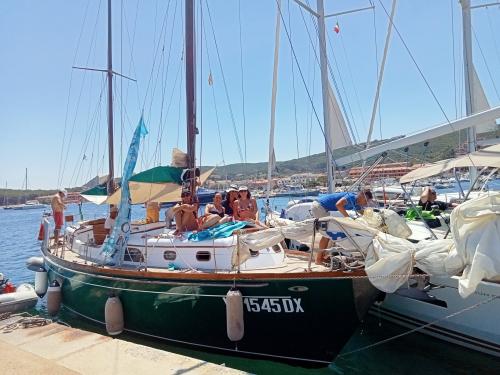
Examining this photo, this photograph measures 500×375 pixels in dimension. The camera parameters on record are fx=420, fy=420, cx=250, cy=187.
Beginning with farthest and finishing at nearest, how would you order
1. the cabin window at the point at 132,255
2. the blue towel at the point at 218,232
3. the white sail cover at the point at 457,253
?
the cabin window at the point at 132,255 → the blue towel at the point at 218,232 → the white sail cover at the point at 457,253

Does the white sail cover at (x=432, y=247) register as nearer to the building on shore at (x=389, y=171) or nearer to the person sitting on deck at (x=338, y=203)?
the person sitting on deck at (x=338, y=203)

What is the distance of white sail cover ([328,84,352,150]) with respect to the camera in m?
12.8

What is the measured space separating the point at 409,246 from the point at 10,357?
4.79m

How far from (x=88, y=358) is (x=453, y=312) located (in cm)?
590

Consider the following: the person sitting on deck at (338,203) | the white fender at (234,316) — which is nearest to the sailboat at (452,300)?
the person sitting on deck at (338,203)

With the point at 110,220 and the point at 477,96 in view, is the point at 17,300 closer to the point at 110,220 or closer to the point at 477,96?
the point at 110,220

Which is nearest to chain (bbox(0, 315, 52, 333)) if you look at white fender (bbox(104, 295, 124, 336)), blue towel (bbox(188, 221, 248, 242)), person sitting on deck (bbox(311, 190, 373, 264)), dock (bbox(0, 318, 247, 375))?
dock (bbox(0, 318, 247, 375))

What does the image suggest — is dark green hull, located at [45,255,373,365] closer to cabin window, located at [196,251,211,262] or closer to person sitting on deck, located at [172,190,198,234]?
cabin window, located at [196,251,211,262]

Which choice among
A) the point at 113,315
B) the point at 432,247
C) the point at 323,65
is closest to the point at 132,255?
the point at 113,315

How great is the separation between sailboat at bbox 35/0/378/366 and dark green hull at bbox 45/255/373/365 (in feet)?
0.05

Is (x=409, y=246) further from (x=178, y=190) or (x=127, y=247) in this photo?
(x=127, y=247)

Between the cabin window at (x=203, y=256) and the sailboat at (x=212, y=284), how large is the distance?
0.02m

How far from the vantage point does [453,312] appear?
285 inches

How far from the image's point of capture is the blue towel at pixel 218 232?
24.0 feet
